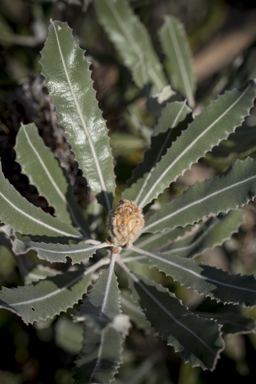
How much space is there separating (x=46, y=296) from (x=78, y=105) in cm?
43

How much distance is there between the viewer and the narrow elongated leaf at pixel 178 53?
1295mm

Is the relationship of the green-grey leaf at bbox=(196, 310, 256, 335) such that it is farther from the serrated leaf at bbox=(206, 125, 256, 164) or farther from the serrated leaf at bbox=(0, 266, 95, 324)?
the serrated leaf at bbox=(206, 125, 256, 164)

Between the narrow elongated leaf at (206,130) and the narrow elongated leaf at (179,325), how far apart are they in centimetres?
27

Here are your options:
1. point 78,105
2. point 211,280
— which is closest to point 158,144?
point 78,105

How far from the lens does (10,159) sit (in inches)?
Result: 41.9

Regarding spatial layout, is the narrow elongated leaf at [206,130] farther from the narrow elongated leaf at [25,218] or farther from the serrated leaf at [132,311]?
the serrated leaf at [132,311]

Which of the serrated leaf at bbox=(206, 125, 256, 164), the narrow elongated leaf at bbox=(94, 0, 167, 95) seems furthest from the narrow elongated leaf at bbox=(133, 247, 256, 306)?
the narrow elongated leaf at bbox=(94, 0, 167, 95)

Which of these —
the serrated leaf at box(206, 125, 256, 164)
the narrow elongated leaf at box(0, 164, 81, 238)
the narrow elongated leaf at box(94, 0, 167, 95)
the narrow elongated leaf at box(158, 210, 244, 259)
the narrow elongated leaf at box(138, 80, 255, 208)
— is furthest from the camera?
the narrow elongated leaf at box(94, 0, 167, 95)

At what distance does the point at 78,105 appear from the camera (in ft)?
2.39

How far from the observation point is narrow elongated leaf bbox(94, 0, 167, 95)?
1.24 m

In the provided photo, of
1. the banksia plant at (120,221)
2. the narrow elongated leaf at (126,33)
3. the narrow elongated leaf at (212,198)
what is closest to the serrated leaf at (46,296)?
the banksia plant at (120,221)

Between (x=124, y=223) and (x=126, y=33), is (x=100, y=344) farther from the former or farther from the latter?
(x=126, y=33)

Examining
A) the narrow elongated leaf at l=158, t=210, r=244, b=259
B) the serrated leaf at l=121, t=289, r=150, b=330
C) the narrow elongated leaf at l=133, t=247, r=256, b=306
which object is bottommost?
the serrated leaf at l=121, t=289, r=150, b=330

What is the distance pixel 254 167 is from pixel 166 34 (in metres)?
0.83
